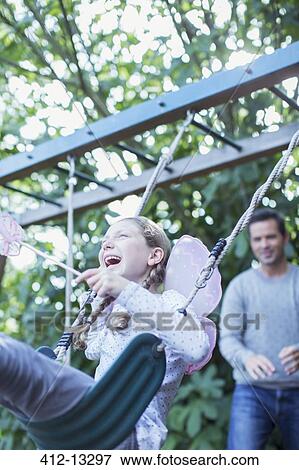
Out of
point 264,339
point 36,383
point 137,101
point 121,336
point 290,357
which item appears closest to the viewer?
point 36,383

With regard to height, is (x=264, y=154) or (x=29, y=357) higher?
(x=264, y=154)

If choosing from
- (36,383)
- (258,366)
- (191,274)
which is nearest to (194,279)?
(191,274)

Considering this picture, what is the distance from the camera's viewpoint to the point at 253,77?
1.13 meters

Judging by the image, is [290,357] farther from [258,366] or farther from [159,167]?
[159,167]

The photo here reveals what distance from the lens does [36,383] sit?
71 centimetres

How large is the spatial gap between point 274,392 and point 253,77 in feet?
1.54

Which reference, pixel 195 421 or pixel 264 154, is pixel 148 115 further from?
pixel 195 421

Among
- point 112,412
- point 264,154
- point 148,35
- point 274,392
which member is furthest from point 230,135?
point 112,412

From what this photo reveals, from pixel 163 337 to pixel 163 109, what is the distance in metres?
0.53

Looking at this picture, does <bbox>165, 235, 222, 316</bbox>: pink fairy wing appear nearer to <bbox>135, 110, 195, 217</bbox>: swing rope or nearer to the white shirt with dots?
the white shirt with dots

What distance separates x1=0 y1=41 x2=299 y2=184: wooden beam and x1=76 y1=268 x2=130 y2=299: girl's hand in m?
0.44

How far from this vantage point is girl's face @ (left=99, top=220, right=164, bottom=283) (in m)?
0.86

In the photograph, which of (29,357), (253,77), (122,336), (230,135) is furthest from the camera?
(230,135)

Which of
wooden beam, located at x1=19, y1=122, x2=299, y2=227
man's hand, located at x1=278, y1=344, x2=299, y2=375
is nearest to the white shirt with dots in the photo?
man's hand, located at x1=278, y1=344, x2=299, y2=375
